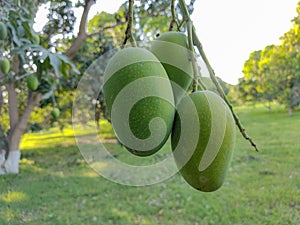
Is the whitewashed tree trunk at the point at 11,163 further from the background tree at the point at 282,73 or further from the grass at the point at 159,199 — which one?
the background tree at the point at 282,73

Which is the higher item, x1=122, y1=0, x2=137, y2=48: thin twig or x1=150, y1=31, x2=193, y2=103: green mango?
x1=122, y1=0, x2=137, y2=48: thin twig

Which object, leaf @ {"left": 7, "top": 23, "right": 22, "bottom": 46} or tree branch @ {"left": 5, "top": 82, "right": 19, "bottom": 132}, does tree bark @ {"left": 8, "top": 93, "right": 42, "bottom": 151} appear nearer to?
tree branch @ {"left": 5, "top": 82, "right": 19, "bottom": 132}

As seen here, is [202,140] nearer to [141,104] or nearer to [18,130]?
[141,104]

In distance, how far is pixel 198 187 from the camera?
→ 0.47m

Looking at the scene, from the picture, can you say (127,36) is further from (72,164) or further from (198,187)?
(72,164)

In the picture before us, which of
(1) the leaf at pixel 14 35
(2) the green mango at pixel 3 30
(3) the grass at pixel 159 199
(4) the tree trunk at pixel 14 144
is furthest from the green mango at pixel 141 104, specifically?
(4) the tree trunk at pixel 14 144

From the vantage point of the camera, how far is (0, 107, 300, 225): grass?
124 inches

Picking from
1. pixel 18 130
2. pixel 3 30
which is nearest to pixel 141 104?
pixel 3 30

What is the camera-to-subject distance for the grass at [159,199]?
3145 mm

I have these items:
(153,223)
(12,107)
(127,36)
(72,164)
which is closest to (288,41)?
(72,164)

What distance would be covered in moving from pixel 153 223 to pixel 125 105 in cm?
276

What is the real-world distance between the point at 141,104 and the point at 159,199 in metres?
3.44

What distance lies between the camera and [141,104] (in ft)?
1.45

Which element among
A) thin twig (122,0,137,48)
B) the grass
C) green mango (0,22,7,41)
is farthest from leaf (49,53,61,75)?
the grass
